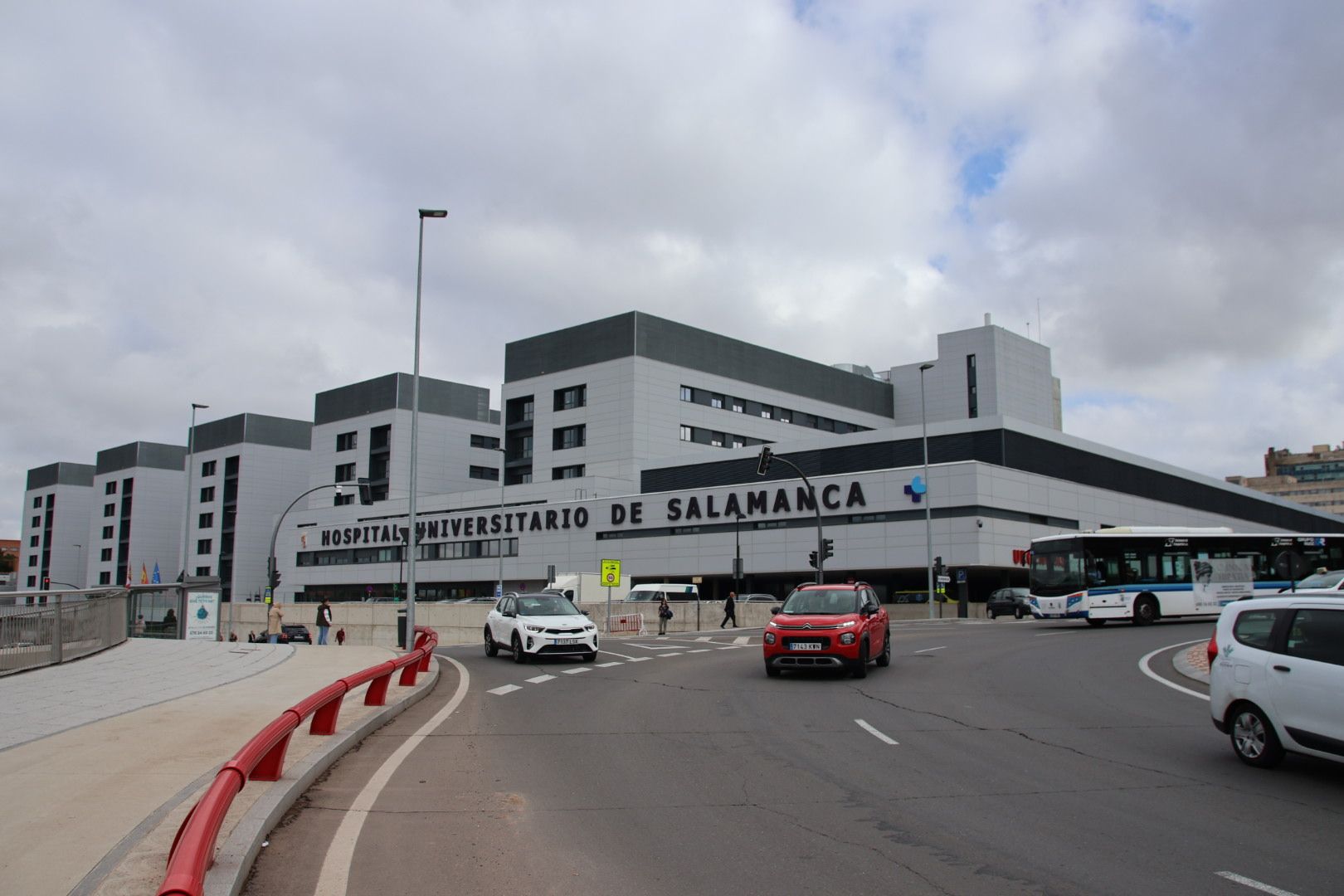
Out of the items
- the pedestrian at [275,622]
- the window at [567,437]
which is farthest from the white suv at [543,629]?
the window at [567,437]

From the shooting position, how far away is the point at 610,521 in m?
74.5

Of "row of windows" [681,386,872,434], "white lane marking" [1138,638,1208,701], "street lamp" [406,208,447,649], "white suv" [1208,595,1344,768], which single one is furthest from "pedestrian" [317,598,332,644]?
"row of windows" [681,386,872,434]

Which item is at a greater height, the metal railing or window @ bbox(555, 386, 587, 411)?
window @ bbox(555, 386, 587, 411)

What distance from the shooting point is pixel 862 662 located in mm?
17438

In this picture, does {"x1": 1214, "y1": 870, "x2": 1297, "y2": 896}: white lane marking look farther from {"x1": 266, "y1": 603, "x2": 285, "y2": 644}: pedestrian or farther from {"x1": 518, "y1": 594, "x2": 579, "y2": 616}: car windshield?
{"x1": 266, "y1": 603, "x2": 285, "y2": 644}: pedestrian

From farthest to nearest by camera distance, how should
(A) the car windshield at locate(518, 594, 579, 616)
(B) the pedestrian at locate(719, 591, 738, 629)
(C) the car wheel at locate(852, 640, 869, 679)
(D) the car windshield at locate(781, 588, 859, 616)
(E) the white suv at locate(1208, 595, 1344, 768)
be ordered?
(B) the pedestrian at locate(719, 591, 738, 629) < (A) the car windshield at locate(518, 594, 579, 616) < (D) the car windshield at locate(781, 588, 859, 616) < (C) the car wheel at locate(852, 640, 869, 679) < (E) the white suv at locate(1208, 595, 1344, 768)

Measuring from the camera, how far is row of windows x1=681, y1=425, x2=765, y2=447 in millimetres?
79688

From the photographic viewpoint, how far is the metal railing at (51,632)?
613 inches

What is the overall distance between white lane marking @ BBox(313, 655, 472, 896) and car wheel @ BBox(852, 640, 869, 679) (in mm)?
8046

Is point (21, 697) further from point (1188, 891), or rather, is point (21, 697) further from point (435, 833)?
point (1188, 891)

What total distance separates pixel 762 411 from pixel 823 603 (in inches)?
2604

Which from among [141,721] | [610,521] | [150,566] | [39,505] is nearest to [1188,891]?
[141,721]

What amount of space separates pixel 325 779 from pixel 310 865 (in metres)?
2.62

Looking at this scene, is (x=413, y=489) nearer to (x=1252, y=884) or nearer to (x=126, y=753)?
(x=126, y=753)
